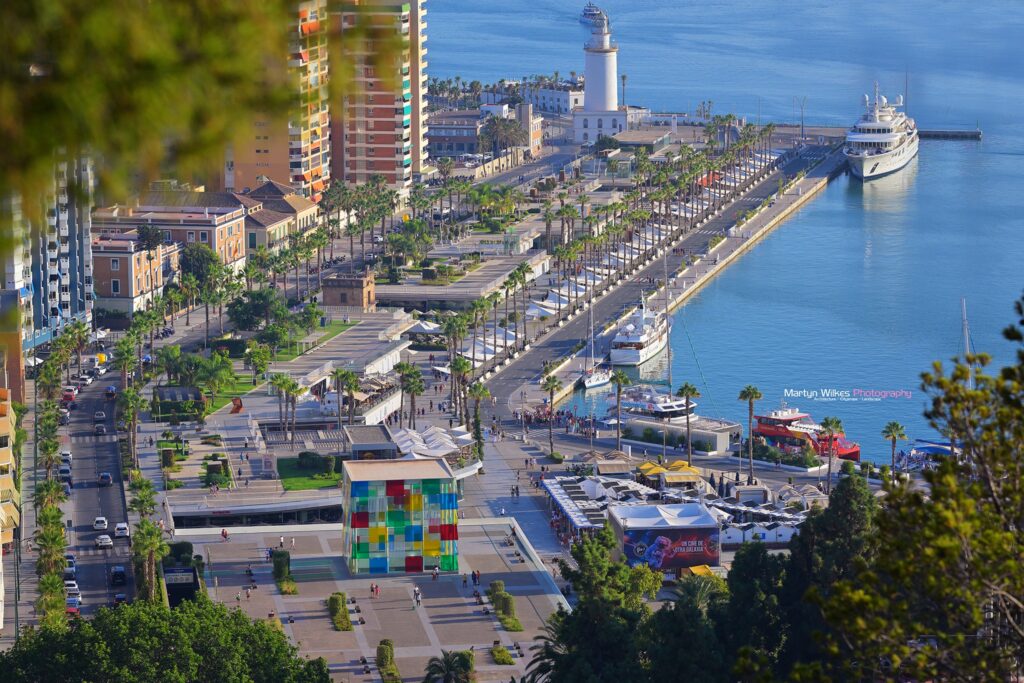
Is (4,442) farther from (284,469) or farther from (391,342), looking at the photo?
(391,342)

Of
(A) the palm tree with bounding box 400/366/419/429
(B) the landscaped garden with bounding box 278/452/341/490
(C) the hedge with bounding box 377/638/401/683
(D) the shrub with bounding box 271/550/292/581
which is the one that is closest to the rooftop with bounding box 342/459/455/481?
(D) the shrub with bounding box 271/550/292/581

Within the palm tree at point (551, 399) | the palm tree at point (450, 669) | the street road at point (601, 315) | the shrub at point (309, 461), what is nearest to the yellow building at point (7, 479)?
the shrub at point (309, 461)

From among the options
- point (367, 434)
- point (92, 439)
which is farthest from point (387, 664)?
point (92, 439)

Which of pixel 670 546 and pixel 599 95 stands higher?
pixel 599 95

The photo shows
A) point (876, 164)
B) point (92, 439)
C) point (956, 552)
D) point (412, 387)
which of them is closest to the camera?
point (956, 552)

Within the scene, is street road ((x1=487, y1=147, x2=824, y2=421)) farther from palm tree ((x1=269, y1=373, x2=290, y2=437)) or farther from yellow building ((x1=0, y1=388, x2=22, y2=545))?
yellow building ((x1=0, y1=388, x2=22, y2=545))

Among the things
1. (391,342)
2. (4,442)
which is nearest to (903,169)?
(391,342)

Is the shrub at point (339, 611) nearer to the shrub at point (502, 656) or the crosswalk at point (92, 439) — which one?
the shrub at point (502, 656)

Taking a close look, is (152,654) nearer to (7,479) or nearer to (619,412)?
(7,479)
